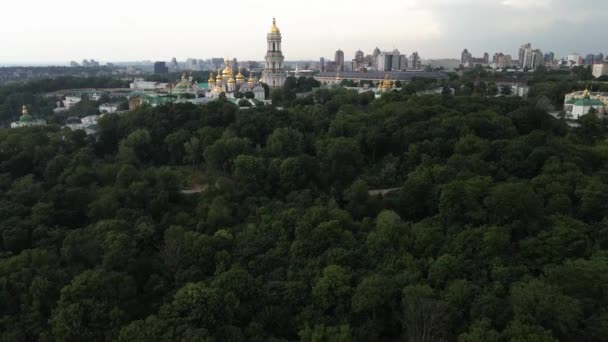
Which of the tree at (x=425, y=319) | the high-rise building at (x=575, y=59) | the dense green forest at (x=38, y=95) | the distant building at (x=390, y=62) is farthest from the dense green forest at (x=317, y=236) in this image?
the high-rise building at (x=575, y=59)

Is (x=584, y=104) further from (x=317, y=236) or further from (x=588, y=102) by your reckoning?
(x=317, y=236)

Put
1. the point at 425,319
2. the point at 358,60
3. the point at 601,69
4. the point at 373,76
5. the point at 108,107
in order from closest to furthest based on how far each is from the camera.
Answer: the point at 425,319 < the point at 108,107 < the point at 373,76 < the point at 601,69 < the point at 358,60

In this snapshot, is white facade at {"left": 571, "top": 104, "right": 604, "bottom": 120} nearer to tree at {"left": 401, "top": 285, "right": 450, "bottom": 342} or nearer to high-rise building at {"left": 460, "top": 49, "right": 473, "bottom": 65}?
tree at {"left": 401, "top": 285, "right": 450, "bottom": 342}

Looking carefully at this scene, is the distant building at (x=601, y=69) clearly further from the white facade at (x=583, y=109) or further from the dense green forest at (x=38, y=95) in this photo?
the dense green forest at (x=38, y=95)

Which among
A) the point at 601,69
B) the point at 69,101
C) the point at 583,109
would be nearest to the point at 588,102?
the point at 583,109

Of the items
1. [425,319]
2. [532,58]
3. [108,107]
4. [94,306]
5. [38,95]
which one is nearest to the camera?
[425,319]

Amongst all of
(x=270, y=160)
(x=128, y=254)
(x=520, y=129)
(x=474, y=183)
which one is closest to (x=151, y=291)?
(x=128, y=254)
